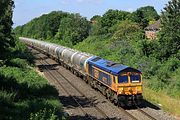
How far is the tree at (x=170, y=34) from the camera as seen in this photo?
51625mm

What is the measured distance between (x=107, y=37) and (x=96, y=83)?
48.2 metres

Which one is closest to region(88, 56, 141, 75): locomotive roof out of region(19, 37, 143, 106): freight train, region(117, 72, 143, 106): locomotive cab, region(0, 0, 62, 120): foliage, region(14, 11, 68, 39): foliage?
region(19, 37, 143, 106): freight train

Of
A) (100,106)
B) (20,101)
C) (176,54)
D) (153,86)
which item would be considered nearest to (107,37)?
(176,54)

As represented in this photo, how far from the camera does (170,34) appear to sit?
5219cm

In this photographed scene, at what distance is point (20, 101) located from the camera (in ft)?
73.6

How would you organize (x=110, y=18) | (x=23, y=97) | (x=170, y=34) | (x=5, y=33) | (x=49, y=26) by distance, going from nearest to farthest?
(x=23, y=97), (x=5, y=33), (x=170, y=34), (x=110, y=18), (x=49, y=26)

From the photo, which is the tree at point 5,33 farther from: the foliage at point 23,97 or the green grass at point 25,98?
the green grass at point 25,98

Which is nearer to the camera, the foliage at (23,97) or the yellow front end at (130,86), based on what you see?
the foliage at (23,97)

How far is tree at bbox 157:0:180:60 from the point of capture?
51625 mm

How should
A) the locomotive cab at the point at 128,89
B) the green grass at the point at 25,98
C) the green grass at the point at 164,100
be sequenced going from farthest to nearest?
1. the locomotive cab at the point at 128,89
2. the green grass at the point at 164,100
3. the green grass at the point at 25,98

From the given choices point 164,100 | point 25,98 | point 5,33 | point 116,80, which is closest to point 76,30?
point 5,33

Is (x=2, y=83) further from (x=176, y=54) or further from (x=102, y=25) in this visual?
(x=102, y=25)

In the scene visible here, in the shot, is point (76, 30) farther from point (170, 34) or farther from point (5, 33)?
point (5, 33)

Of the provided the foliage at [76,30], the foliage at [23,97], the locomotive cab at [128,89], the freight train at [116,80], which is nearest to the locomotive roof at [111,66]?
the freight train at [116,80]
